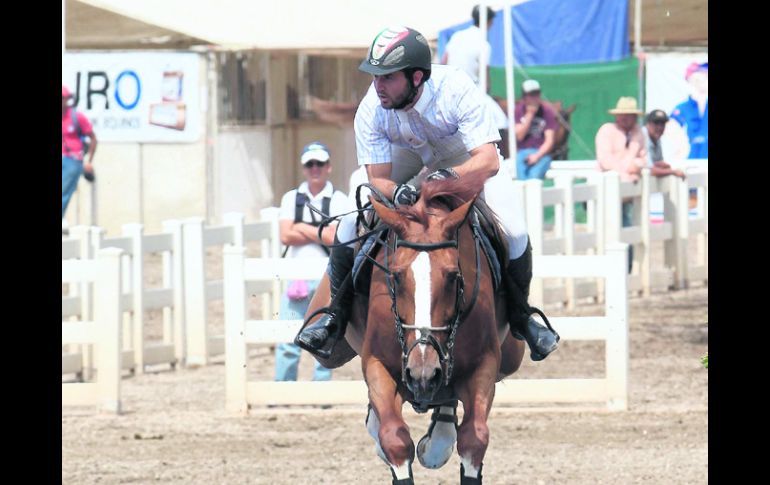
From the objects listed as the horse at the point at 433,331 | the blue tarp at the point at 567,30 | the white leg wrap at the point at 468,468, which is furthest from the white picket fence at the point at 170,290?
the blue tarp at the point at 567,30

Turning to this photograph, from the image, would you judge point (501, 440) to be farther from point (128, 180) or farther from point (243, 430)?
point (128, 180)

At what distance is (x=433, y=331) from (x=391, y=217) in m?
0.62

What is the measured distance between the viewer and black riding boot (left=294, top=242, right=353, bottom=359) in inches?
307

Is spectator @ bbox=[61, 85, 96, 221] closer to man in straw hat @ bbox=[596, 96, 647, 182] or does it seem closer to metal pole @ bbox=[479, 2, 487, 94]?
metal pole @ bbox=[479, 2, 487, 94]

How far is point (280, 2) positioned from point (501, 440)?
1176cm

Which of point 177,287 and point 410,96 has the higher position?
point 410,96

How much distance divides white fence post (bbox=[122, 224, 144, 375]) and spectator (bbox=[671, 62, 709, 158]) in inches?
444

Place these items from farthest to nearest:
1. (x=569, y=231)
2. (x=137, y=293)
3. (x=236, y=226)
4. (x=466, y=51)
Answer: (x=569, y=231) → (x=466, y=51) → (x=236, y=226) → (x=137, y=293)

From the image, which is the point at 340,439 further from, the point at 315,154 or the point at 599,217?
the point at 599,217

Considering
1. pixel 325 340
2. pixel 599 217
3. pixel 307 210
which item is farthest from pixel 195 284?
pixel 325 340

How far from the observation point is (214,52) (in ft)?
Answer: 72.3

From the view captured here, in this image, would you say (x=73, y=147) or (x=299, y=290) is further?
(x=73, y=147)

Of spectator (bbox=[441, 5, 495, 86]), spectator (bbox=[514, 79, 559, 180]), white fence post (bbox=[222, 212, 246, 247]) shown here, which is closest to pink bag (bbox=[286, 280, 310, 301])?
white fence post (bbox=[222, 212, 246, 247])

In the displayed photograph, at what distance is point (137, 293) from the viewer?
43.4 feet
